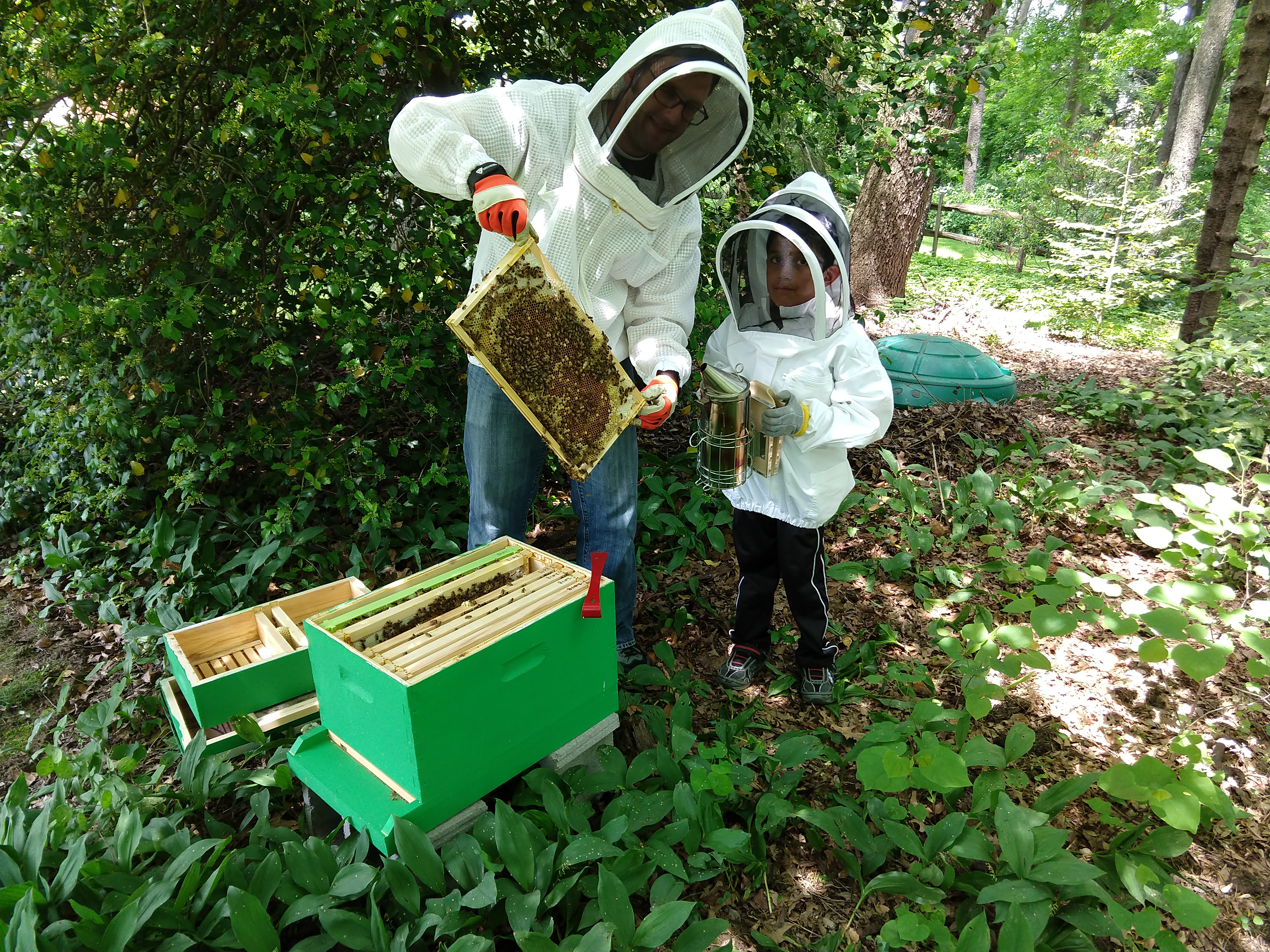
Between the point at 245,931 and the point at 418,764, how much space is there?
1.70 ft

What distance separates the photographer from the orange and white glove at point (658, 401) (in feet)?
7.57

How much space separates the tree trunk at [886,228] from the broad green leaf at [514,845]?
6351mm

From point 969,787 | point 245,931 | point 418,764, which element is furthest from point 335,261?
point 969,787

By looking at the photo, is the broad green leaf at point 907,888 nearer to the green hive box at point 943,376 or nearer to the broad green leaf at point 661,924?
the broad green leaf at point 661,924

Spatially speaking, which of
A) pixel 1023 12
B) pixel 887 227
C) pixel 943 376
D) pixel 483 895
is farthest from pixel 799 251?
pixel 1023 12

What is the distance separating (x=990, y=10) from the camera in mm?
5977

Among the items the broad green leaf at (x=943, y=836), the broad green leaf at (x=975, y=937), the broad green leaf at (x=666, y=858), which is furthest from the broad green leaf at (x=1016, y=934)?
the broad green leaf at (x=666, y=858)

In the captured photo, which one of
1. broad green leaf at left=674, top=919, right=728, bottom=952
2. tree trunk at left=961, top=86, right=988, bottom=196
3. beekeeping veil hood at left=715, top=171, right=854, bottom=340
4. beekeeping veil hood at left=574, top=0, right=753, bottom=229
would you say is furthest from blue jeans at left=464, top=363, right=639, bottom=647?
tree trunk at left=961, top=86, right=988, bottom=196

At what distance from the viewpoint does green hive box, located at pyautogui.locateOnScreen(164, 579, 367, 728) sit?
235cm

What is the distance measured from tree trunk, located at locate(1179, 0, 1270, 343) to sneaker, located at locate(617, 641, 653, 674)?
18.1 ft

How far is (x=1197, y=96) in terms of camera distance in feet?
39.9

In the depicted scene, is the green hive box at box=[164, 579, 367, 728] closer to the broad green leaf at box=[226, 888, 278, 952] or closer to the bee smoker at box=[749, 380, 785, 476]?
the broad green leaf at box=[226, 888, 278, 952]

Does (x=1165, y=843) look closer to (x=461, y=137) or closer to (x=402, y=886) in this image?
(x=402, y=886)

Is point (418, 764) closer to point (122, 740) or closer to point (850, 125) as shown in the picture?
point (122, 740)
